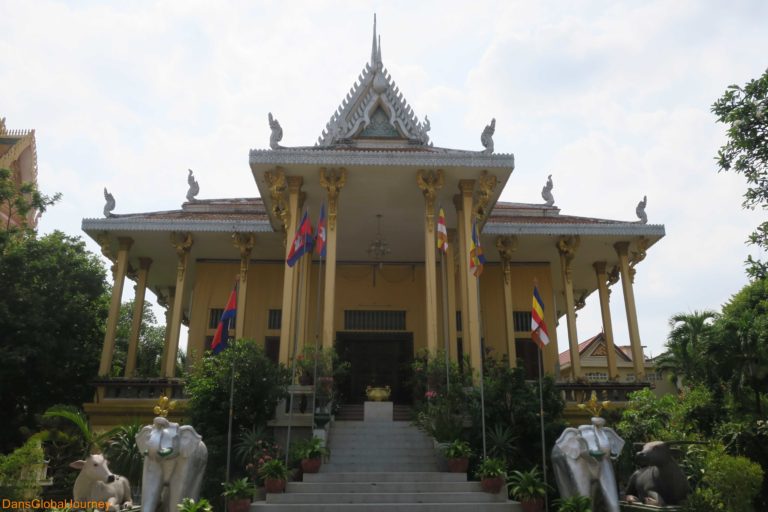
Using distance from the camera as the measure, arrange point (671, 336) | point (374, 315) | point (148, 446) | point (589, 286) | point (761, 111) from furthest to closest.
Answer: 1. point (589, 286)
2. point (374, 315)
3. point (671, 336)
4. point (761, 111)
5. point (148, 446)

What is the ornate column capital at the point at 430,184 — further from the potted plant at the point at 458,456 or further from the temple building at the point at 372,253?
the potted plant at the point at 458,456

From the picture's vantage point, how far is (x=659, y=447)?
7.03 m

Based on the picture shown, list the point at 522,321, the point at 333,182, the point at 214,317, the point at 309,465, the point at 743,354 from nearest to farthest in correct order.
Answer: the point at 309,465
the point at 743,354
the point at 333,182
the point at 214,317
the point at 522,321

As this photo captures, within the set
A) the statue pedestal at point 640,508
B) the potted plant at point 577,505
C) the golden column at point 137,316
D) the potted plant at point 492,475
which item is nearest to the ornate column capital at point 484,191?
the potted plant at point 492,475

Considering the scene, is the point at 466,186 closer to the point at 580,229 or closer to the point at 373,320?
the point at 580,229

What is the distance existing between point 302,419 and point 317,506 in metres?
2.28

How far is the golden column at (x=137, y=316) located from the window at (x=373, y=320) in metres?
5.24

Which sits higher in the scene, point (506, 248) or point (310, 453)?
point (506, 248)

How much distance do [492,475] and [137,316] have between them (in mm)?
10385

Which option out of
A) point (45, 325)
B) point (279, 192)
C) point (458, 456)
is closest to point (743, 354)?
point (458, 456)

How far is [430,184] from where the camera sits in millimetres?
11711

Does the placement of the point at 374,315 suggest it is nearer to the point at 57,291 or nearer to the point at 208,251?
the point at 208,251

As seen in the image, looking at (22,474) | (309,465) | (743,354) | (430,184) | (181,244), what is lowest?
(22,474)

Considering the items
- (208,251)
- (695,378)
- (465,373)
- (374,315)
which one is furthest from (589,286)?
(208,251)
